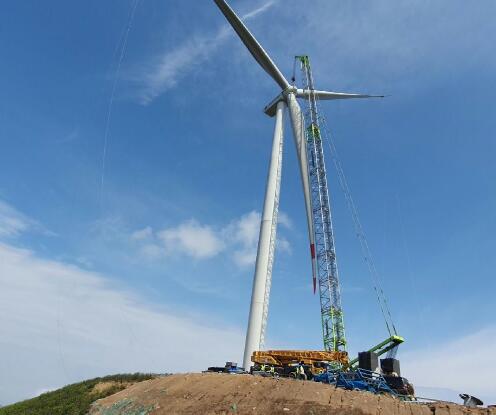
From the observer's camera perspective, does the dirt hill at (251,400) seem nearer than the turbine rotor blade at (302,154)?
Yes

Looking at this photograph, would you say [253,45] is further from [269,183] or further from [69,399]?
[69,399]

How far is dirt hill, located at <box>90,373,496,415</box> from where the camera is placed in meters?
28.9

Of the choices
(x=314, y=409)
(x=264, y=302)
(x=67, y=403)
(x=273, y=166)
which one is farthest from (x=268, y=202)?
(x=67, y=403)

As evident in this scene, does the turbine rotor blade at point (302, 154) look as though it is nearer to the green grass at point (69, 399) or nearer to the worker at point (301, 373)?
the worker at point (301, 373)

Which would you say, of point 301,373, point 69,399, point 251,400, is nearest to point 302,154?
point 301,373

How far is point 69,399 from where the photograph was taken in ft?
209

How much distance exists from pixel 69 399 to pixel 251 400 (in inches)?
1704

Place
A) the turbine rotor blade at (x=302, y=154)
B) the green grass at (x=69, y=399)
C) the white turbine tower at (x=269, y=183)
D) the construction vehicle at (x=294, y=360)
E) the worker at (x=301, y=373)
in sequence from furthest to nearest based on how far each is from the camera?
the turbine rotor blade at (x=302, y=154)
the green grass at (x=69, y=399)
the white turbine tower at (x=269, y=183)
the construction vehicle at (x=294, y=360)
the worker at (x=301, y=373)

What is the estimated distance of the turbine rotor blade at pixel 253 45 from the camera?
61.4 metres

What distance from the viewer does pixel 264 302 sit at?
194 feet

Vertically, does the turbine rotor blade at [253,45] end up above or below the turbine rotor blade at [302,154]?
above

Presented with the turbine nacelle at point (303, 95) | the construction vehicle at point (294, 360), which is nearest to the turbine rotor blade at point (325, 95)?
the turbine nacelle at point (303, 95)

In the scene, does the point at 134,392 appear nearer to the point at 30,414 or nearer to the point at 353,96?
the point at 30,414

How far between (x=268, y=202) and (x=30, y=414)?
47.1 m
